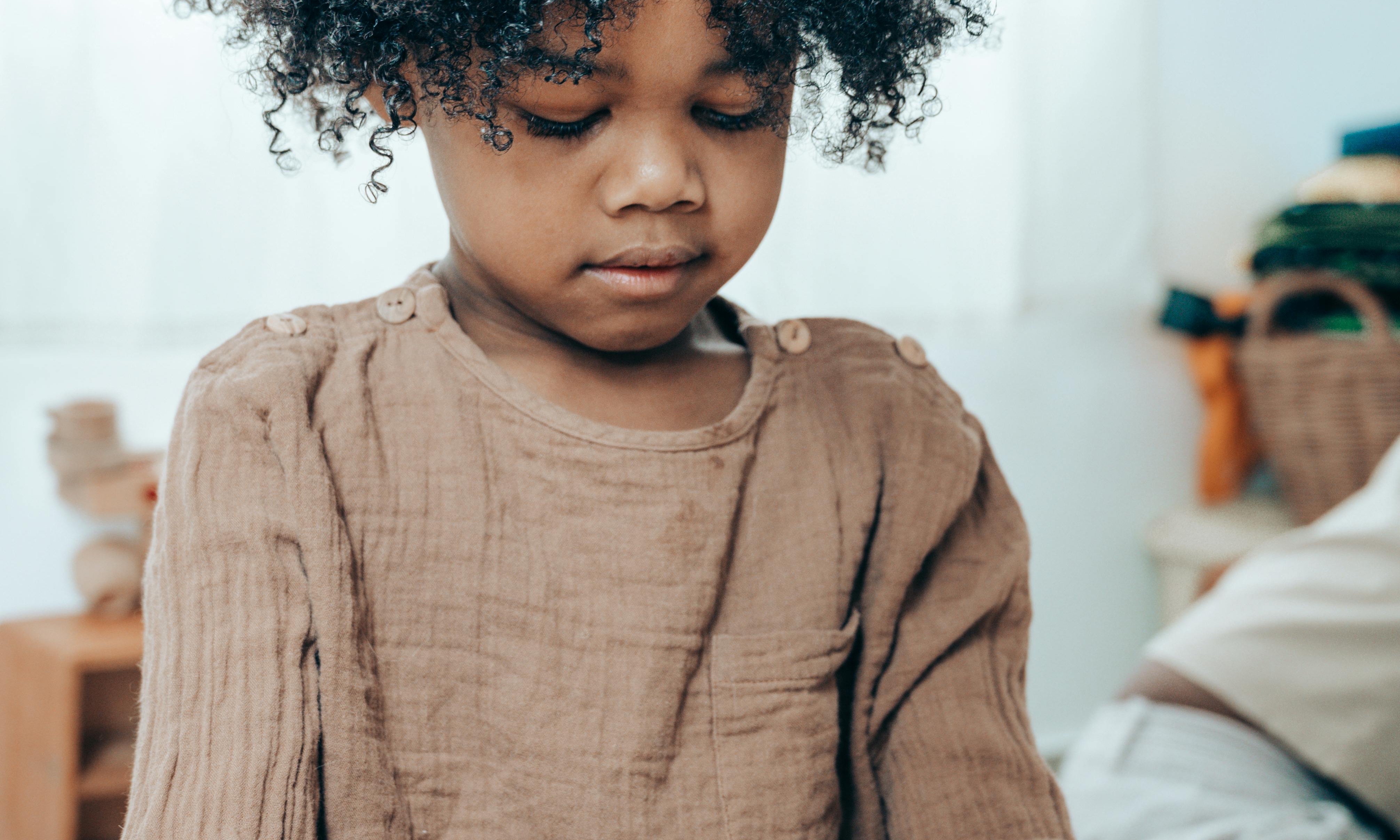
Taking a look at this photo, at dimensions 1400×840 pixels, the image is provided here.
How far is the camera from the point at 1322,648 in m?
1.01

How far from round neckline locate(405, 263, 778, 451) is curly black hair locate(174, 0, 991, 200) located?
77 millimetres

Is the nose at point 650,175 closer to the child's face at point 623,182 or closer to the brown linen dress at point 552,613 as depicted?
the child's face at point 623,182

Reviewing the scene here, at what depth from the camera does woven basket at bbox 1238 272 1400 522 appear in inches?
63.2

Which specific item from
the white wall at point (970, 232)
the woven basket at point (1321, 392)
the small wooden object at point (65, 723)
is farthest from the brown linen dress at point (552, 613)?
the woven basket at point (1321, 392)

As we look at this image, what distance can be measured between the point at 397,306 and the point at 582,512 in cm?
14

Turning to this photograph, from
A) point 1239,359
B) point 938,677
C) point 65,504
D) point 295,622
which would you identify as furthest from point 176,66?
point 1239,359

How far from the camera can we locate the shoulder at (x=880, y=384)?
622mm

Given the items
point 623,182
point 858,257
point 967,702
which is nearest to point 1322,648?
point 967,702

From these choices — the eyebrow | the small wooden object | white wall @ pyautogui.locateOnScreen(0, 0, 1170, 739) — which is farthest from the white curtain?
the eyebrow

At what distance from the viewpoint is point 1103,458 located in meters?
1.83

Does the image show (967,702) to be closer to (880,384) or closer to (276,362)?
(880,384)

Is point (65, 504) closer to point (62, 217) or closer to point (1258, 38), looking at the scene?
point (62, 217)

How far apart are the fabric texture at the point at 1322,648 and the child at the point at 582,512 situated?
1.73 feet

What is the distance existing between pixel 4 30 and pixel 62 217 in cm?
18
